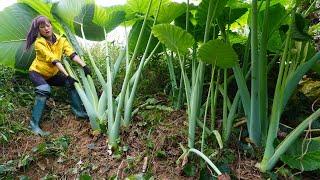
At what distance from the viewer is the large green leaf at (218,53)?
230 centimetres

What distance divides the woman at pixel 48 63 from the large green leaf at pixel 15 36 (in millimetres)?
241

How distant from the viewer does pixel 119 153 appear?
2816mm

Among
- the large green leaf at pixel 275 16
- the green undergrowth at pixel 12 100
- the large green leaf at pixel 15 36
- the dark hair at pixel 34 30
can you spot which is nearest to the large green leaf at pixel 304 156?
the large green leaf at pixel 275 16

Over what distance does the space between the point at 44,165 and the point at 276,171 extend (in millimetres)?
1506

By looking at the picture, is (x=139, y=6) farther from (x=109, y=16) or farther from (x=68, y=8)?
(x=68, y=8)

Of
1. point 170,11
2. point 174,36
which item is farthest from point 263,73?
point 170,11

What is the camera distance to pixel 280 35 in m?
2.97

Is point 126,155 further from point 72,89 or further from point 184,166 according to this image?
point 72,89

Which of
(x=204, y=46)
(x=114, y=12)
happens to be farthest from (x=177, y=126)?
(x=114, y=12)

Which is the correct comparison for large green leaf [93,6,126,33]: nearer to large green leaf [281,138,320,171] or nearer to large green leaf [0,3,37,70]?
large green leaf [0,3,37,70]

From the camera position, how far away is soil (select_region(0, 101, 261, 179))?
2617 millimetres

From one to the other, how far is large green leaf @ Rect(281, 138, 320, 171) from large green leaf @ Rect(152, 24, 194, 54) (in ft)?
2.93

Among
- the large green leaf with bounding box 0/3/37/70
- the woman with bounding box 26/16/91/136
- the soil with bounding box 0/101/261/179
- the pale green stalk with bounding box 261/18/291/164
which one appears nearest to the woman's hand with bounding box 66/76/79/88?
the woman with bounding box 26/16/91/136

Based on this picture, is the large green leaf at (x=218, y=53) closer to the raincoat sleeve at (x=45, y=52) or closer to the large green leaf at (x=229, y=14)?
the large green leaf at (x=229, y=14)
